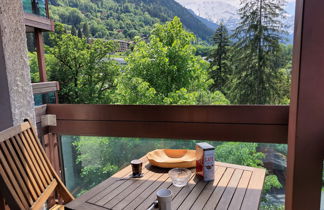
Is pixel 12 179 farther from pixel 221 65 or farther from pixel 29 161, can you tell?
pixel 221 65

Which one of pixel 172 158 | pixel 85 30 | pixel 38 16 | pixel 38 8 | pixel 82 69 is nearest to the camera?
pixel 172 158

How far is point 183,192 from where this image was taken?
1.23 meters

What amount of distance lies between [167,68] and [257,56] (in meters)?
6.20

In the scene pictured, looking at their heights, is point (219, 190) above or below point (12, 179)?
below

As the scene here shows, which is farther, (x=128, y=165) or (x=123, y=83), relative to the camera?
(x=123, y=83)

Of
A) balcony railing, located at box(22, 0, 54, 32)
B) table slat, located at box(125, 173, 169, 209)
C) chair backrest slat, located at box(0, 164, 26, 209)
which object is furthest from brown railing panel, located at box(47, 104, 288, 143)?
balcony railing, located at box(22, 0, 54, 32)

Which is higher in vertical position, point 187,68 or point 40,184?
point 187,68

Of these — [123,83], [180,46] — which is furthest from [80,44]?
[180,46]

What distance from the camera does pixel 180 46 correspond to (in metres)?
12.0

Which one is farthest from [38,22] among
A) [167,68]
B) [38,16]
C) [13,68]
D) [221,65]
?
[221,65]

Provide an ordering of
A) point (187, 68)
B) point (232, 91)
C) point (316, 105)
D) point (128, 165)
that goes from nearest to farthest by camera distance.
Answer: point (316, 105), point (128, 165), point (187, 68), point (232, 91)

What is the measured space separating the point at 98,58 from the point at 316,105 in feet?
56.7

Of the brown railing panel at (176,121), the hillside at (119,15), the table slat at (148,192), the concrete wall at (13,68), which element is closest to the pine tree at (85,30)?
the hillside at (119,15)

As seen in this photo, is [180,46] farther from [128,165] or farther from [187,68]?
[128,165]
